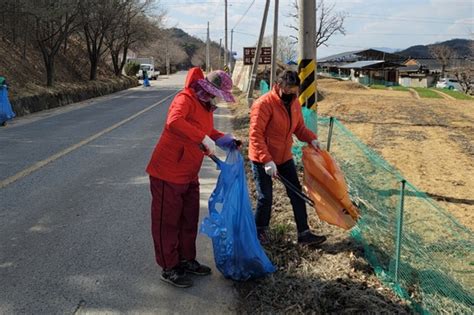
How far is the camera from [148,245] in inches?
179

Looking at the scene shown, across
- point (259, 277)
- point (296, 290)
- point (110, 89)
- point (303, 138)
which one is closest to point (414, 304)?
point (296, 290)

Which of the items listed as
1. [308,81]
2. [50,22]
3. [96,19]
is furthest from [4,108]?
[96,19]

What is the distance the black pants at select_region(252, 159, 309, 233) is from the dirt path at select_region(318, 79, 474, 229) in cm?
242

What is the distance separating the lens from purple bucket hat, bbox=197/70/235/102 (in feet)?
11.4

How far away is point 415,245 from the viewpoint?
12.7 feet

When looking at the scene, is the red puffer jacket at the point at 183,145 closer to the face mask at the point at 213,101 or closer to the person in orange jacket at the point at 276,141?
the face mask at the point at 213,101

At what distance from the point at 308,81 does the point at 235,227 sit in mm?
4115

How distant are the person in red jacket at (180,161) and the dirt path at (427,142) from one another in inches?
145

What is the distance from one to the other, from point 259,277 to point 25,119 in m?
14.2

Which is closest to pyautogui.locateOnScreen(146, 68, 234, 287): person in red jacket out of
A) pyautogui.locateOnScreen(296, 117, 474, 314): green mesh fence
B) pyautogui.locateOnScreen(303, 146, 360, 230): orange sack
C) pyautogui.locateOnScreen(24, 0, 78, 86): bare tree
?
pyautogui.locateOnScreen(303, 146, 360, 230): orange sack

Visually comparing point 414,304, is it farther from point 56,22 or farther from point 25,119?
point 56,22

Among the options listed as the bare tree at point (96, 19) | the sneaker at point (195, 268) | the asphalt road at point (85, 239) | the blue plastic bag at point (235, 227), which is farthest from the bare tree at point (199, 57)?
the blue plastic bag at point (235, 227)

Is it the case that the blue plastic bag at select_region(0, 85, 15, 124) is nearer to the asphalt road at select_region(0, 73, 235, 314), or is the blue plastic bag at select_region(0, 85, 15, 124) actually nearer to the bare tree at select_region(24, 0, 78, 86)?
the asphalt road at select_region(0, 73, 235, 314)

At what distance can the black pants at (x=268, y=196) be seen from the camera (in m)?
4.36
